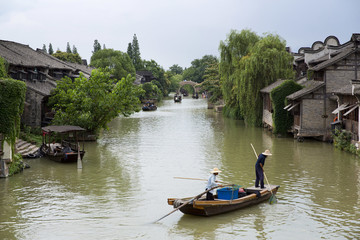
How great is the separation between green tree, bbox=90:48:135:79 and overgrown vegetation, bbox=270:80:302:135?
4914cm

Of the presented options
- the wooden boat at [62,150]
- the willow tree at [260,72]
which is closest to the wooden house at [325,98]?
the willow tree at [260,72]

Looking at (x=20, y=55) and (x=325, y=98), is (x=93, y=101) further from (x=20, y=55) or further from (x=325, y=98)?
(x=325, y=98)

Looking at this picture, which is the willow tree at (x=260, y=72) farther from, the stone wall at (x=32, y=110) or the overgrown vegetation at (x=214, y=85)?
the overgrown vegetation at (x=214, y=85)

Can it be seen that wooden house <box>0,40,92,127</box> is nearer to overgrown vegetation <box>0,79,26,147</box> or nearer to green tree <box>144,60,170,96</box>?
overgrown vegetation <box>0,79,26,147</box>

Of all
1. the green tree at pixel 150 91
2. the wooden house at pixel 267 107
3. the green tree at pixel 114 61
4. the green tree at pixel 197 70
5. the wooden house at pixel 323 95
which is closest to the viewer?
the wooden house at pixel 323 95

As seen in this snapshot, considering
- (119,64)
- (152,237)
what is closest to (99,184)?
(152,237)

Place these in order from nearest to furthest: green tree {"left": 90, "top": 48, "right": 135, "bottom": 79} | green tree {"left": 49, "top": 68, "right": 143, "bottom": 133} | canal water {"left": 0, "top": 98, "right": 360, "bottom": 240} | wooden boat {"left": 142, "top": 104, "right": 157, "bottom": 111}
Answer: canal water {"left": 0, "top": 98, "right": 360, "bottom": 240}
green tree {"left": 49, "top": 68, "right": 143, "bottom": 133}
wooden boat {"left": 142, "top": 104, "right": 157, "bottom": 111}
green tree {"left": 90, "top": 48, "right": 135, "bottom": 79}

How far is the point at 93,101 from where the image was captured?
37.0m

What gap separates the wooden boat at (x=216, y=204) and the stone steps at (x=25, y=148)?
15.6 meters

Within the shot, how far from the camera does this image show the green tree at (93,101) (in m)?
36.0

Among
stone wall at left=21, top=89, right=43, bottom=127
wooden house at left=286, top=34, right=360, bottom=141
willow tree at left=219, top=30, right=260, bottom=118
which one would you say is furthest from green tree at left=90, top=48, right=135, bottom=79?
wooden house at left=286, top=34, right=360, bottom=141

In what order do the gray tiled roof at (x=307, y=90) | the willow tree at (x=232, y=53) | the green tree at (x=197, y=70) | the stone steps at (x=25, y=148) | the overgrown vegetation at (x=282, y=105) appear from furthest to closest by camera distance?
the green tree at (x=197, y=70)
the willow tree at (x=232, y=53)
the overgrown vegetation at (x=282, y=105)
the gray tiled roof at (x=307, y=90)
the stone steps at (x=25, y=148)

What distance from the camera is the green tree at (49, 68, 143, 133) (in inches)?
1417

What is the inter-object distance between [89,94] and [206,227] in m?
22.9
